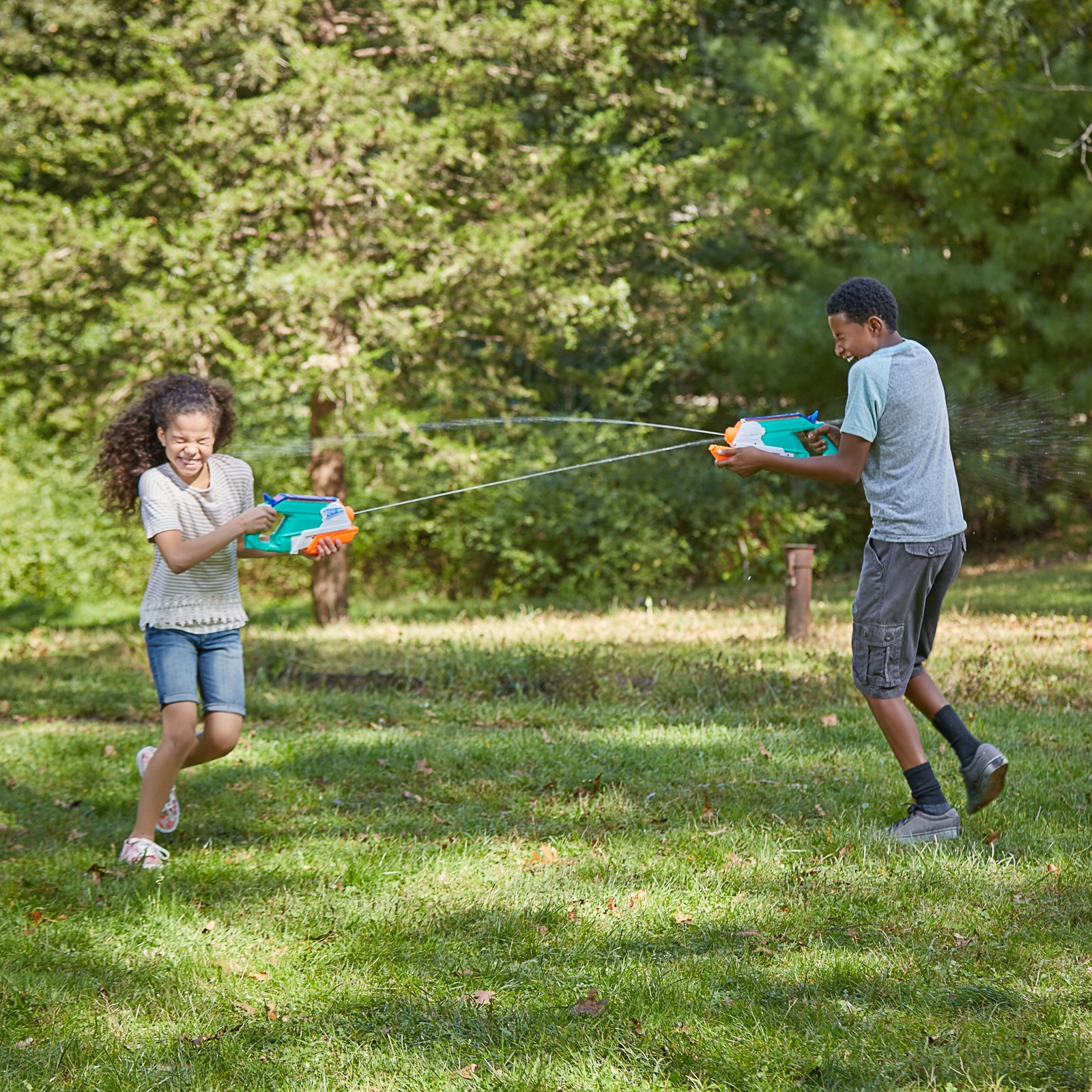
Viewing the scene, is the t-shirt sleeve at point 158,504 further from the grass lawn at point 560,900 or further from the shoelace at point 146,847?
the grass lawn at point 560,900

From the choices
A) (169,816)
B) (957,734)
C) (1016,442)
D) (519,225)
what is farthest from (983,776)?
(519,225)

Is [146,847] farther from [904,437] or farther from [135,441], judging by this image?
[904,437]

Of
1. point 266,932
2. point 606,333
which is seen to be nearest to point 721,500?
point 606,333

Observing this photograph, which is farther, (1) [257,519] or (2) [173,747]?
(2) [173,747]

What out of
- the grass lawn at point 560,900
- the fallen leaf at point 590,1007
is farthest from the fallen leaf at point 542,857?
the fallen leaf at point 590,1007

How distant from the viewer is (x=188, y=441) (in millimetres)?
4188

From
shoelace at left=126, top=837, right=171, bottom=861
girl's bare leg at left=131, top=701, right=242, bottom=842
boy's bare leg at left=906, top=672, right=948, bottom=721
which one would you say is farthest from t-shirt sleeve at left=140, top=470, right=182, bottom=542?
boy's bare leg at left=906, top=672, right=948, bottom=721

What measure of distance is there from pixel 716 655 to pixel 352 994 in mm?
4649

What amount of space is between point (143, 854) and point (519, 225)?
23.8ft

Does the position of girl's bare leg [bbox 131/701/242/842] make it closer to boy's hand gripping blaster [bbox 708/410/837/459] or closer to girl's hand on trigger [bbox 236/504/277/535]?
girl's hand on trigger [bbox 236/504/277/535]

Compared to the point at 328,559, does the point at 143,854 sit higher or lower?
higher

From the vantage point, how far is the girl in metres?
4.12

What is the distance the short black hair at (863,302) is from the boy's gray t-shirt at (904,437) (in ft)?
0.40

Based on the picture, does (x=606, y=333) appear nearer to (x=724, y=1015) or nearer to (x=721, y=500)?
(x=721, y=500)
